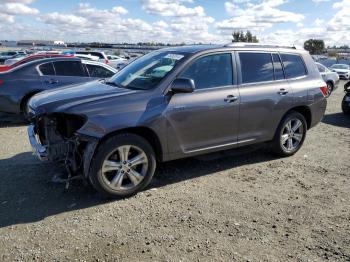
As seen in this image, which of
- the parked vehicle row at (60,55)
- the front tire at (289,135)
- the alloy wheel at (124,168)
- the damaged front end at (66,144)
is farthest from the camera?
the parked vehicle row at (60,55)

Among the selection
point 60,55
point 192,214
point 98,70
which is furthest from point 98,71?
point 192,214

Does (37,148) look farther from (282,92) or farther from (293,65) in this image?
(293,65)

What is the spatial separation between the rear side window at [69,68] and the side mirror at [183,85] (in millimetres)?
5581

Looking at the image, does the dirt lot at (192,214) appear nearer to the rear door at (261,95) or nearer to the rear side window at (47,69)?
the rear door at (261,95)

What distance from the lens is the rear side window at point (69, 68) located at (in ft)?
31.6

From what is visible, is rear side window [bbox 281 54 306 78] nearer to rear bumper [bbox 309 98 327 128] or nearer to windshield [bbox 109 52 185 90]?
rear bumper [bbox 309 98 327 128]

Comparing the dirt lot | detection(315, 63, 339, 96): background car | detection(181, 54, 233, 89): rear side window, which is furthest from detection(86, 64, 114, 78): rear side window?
detection(315, 63, 339, 96): background car

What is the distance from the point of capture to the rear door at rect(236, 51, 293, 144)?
5707 millimetres

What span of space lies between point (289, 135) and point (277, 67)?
1185 millimetres

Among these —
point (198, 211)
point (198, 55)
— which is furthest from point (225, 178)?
point (198, 55)

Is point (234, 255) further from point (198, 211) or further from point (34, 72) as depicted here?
point (34, 72)

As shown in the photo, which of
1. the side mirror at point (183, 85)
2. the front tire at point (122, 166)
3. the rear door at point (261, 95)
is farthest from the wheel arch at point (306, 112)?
the front tire at point (122, 166)

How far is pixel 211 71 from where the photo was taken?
5.42 meters

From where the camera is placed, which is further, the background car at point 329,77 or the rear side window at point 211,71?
the background car at point 329,77
